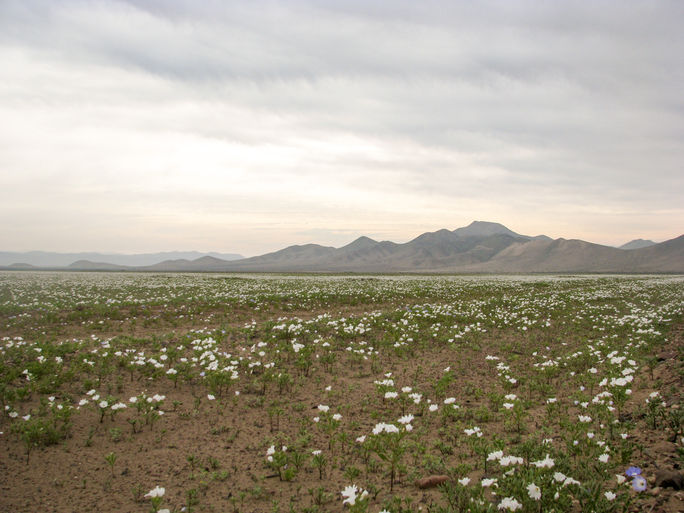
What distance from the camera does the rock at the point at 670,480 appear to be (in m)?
3.77

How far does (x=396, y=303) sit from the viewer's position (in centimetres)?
2108

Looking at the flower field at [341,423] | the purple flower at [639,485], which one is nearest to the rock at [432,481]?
the flower field at [341,423]

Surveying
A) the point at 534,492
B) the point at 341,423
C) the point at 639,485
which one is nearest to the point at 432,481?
the point at 534,492

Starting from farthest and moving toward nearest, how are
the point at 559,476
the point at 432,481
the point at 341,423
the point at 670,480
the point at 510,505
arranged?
the point at 341,423, the point at 432,481, the point at 670,480, the point at 559,476, the point at 510,505

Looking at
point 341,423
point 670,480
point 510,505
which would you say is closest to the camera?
point 510,505

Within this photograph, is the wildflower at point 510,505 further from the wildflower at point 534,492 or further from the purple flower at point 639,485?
the purple flower at point 639,485

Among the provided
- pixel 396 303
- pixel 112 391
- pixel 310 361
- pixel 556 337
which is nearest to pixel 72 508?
pixel 112 391

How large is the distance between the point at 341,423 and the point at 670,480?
4.28 metres

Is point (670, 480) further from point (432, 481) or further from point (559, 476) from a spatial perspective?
point (432, 481)

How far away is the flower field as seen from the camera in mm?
4285

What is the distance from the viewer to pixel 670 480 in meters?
3.78

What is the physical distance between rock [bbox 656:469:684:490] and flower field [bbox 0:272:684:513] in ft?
0.05

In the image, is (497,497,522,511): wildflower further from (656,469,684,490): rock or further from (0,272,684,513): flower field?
(656,469,684,490): rock

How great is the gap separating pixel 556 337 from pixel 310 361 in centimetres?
860
